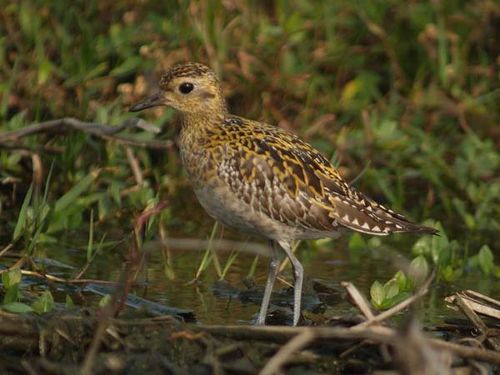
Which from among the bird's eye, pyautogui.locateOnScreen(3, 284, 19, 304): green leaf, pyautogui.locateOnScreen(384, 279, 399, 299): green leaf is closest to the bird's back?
the bird's eye

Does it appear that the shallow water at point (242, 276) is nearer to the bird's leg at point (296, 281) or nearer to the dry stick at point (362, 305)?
the bird's leg at point (296, 281)

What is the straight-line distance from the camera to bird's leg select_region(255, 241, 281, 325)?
745 centimetres

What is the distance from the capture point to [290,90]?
11.2 metres

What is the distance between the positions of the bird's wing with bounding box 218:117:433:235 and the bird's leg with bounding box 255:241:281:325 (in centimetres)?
32

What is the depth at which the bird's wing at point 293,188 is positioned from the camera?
7.69 m

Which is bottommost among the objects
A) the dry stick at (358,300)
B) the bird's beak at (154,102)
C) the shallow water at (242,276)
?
the shallow water at (242,276)

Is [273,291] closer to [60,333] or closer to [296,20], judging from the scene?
[60,333]

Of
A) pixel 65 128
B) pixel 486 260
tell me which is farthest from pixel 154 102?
pixel 486 260

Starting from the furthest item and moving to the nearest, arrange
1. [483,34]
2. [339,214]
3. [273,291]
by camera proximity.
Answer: [483,34]
[273,291]
[339,214]

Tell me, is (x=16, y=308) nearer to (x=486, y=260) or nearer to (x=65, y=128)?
(x=65, y=128)

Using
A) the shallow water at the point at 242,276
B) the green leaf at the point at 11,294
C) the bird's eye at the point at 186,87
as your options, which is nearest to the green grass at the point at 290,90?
the shallow water at the point at 242,276

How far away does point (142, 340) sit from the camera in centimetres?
649

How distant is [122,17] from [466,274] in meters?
4.01

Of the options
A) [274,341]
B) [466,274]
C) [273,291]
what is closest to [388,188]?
[466,274]
